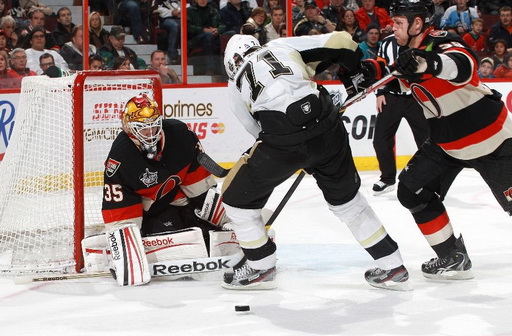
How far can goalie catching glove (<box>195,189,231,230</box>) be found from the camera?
419 cm

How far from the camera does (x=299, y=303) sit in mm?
3490

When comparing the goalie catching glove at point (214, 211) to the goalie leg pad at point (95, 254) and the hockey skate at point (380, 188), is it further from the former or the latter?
the hockey skate at point (380, 188)

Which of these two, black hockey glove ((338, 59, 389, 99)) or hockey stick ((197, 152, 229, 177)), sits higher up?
black hockey glove ((338, 59, 389, 99))

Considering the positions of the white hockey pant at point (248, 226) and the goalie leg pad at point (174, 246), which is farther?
the goalie leg pad at point (174, 246)

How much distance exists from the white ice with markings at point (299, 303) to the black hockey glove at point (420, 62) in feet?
2.84

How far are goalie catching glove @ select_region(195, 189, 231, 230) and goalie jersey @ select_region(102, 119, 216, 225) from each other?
1.7 inches

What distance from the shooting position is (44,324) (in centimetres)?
326

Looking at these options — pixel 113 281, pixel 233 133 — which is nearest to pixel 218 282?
pixel 113 281

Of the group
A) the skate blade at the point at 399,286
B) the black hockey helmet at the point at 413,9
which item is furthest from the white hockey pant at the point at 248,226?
the black hockey helmet at the point at 413,9

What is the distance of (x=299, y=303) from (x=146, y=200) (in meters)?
0.95

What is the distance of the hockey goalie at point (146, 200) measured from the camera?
12.4 ft

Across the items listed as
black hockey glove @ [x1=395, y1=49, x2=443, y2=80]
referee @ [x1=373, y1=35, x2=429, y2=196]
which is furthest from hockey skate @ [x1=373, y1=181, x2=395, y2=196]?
black hockey glove @ [x1=395, y1=49, x2=443, y2=80]

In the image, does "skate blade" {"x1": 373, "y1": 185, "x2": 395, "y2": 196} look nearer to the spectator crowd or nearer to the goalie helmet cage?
the spectator crowd

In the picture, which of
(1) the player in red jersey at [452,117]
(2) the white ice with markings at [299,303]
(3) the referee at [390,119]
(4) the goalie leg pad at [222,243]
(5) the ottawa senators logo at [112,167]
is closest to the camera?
(2) the white ice with markings at [299,303]
